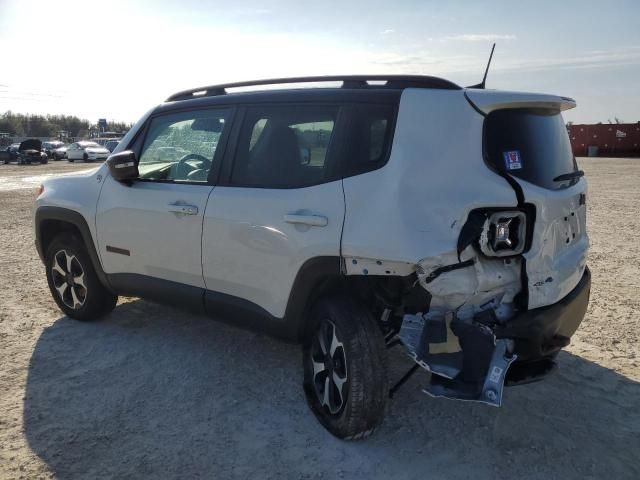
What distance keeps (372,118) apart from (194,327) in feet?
8.31

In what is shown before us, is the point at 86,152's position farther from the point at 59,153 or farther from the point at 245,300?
the point at 245,300

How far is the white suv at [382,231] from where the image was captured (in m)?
2.78

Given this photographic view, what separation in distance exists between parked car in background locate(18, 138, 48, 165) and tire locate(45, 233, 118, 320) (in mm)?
34349

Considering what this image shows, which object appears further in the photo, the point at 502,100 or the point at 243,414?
the point at 243,414

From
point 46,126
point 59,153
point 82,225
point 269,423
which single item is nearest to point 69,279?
point 82,225

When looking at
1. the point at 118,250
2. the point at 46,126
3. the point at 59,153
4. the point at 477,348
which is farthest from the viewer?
the point at 46,126

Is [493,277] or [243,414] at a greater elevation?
[493,277]

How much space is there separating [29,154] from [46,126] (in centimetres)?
4779

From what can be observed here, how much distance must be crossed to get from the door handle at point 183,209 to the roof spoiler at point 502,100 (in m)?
1.82

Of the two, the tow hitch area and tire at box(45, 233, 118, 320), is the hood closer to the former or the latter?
tire at box(45, 233, 118, 320)

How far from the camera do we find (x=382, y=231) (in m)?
2.84

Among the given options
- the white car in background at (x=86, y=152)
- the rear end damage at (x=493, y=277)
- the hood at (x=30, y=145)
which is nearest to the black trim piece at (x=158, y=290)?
the rear end damage at (x=493, y=277)

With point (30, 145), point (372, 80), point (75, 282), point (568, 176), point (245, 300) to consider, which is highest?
point (372, 80)

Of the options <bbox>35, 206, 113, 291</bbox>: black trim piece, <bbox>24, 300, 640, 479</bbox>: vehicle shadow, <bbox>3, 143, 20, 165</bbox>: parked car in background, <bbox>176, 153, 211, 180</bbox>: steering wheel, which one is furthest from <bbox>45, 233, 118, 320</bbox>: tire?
<bbox>3, 143, 20, 165</bbox>: parked car in background
